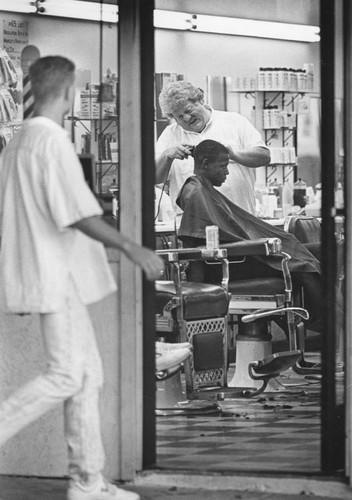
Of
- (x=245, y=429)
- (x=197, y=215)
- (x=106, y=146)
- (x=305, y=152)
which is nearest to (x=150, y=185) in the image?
(x=106, y=146)

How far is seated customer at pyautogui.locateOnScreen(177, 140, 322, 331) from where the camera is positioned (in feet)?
22.2

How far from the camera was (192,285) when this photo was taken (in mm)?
6191

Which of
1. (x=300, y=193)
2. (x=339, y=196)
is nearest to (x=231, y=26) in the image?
(x=300, y=193)

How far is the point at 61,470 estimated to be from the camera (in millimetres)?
4398

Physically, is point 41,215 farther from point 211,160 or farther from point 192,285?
point 211,160

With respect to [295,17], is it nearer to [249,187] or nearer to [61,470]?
[249,187]

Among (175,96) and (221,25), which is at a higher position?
(221,25)

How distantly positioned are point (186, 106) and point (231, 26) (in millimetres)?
1597

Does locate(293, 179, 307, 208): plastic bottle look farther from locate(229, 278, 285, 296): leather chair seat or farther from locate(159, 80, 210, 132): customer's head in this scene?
locate(229, 278, 285, 296): leather chair seat

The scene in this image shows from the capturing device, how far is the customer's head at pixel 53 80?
393cm

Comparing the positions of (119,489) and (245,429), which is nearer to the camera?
(119,489)

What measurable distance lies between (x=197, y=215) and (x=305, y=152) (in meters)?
1.42

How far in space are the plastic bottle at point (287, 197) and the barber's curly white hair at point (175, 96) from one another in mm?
1650

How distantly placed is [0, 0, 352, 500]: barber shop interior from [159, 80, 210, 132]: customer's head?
0.01 meters
